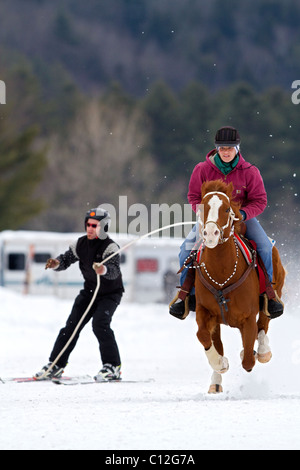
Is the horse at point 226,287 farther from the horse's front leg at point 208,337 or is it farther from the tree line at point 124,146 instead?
the tree line at point 124,146

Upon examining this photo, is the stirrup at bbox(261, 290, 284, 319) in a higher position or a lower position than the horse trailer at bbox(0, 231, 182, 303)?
lower

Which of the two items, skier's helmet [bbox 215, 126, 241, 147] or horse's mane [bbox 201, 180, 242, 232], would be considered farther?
skier's helmet [bbox 215, 126, 241, 147]

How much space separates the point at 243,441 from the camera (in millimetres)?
5922

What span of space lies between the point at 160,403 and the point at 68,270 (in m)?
25.9

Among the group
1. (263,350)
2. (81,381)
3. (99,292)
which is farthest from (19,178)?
(263,350)

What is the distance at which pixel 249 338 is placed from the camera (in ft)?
27.2

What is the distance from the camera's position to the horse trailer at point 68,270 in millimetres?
33469

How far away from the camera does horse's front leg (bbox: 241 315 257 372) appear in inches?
327

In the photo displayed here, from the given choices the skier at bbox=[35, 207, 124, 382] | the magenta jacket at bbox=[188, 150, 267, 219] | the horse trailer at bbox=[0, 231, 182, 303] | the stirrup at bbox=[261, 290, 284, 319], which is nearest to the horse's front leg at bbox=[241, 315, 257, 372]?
the stirrup at bbox=[261, 290, 284, 319]

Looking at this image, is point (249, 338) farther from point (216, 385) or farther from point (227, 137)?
point (227, 137)

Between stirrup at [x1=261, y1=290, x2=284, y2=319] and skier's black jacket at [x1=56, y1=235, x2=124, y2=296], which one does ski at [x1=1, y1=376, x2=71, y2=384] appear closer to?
skier's black jacket at [x1=56, y1=235, x2=124, y2=296]

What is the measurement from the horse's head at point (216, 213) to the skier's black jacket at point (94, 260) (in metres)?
2.62

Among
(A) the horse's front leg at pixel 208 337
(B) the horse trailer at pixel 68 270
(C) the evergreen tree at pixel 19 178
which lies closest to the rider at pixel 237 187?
(A) the horse's front leg at pixel 208 337
